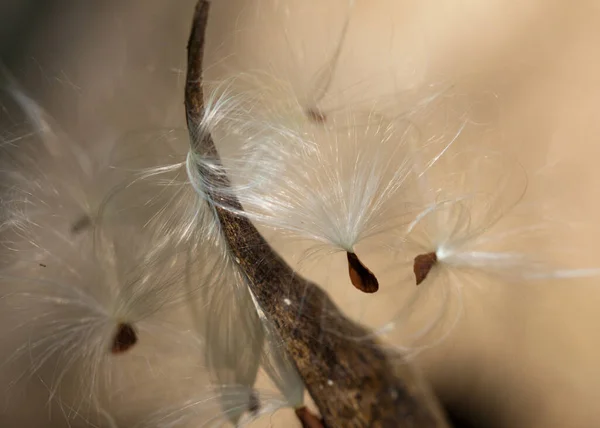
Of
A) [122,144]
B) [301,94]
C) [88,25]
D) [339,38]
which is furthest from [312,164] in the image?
[88,25]

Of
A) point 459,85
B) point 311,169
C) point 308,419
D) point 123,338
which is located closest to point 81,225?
point 123,338

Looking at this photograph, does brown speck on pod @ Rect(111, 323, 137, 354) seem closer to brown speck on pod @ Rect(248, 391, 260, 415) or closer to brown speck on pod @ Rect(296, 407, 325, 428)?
brown speck on pod @ Rect(248, 391, 260, 415)

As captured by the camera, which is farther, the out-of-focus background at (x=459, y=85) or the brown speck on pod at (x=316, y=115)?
the brown speck on pod at (x=316, y=115)

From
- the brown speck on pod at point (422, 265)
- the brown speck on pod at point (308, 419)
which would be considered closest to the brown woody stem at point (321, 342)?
the brown speck on pod at point (308, 419)

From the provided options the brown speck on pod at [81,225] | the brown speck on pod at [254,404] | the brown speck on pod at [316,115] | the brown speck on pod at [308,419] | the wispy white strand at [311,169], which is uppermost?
the brown speck on pod at [316,115]

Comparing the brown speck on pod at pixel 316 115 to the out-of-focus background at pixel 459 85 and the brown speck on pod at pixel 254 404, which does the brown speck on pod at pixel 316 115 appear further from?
the brown speck on pod at pixel 254 404

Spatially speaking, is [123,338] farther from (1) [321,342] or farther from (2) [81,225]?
(1) [321,342]

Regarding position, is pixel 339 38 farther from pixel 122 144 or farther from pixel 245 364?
pixel 245 364
